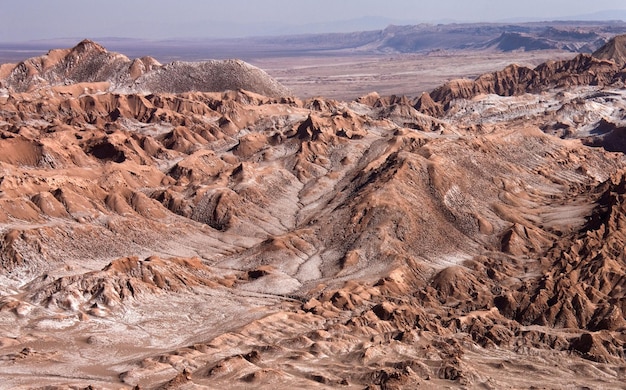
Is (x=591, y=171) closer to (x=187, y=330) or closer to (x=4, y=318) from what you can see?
(x=187, y=330)

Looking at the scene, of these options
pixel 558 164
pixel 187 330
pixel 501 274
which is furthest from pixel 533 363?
pixel 558 164

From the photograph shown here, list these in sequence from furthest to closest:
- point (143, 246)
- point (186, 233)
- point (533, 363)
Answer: point (186, 233), point (143, 246), point (533, 363)

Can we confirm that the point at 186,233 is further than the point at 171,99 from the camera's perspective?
No

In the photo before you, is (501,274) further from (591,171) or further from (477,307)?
(591,171)

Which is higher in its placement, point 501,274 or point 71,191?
point 71,191

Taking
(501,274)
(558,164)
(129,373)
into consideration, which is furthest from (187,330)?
(558,164)

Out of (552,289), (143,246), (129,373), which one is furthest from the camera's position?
(143,246)
